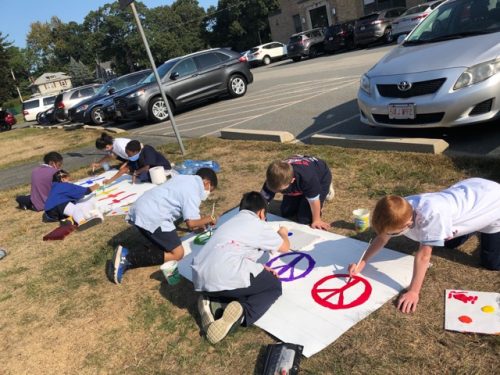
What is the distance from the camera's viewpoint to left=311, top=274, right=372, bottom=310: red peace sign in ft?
9.24

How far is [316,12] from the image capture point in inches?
1359

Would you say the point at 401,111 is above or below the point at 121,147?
below

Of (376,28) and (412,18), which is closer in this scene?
(412,18)

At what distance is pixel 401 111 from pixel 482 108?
31.7 inches

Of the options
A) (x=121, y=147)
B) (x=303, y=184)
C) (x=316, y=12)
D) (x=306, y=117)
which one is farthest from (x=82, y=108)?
(x=316, y=12)

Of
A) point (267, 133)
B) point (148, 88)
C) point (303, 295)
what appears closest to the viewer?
point (303, 295)

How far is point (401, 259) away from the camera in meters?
3.13

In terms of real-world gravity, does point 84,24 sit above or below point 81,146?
above

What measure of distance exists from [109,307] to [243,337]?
4.21ft

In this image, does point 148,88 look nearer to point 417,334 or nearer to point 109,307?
point 109,307

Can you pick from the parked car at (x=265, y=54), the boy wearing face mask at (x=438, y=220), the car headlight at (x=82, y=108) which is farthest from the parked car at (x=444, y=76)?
the parked car at (x=265, y=54)

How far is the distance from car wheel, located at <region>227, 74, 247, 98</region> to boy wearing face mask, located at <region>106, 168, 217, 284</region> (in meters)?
9.23

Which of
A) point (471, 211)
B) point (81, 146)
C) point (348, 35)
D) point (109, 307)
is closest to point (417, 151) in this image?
point (471, 211)

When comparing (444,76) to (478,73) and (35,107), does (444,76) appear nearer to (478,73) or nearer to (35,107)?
(478,73)
